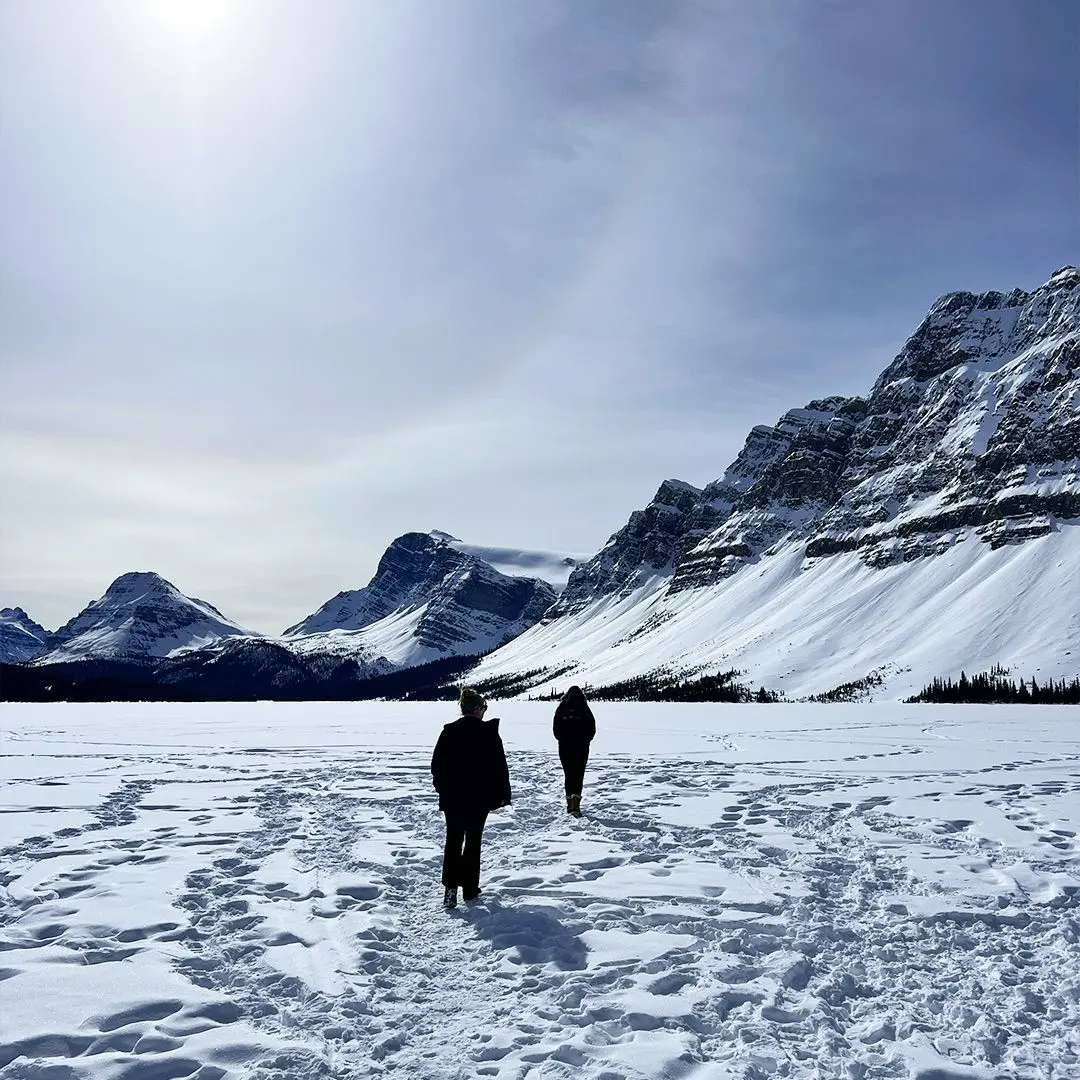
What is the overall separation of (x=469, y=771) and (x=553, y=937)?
2.30m

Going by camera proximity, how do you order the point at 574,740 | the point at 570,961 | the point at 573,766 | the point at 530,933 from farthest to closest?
1. the point at 574,740
2. the point at 573,766
3. the point at 530,933
4. the point at 570,961

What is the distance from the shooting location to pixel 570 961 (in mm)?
7395

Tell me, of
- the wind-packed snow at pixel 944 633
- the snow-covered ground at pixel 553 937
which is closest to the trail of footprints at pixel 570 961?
the snow-covered ground at pixel 553 937

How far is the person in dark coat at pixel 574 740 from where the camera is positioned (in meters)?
14.6

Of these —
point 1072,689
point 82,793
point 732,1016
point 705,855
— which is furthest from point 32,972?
point 1072,689

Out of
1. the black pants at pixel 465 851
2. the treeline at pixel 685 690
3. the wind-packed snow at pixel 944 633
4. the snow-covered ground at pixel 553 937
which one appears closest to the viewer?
the snow-covered ground at pixel 553 937

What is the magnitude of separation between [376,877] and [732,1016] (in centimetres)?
560

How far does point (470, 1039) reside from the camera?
5805mm

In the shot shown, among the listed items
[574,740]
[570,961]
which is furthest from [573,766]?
[570,961]

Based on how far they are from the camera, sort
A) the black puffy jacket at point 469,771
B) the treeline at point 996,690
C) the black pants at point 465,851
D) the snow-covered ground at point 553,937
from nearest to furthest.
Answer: the snow-covered ground at point 553,937 → the black pants at point 465,851 → the black puffy jacket at point 469,771 → the treeline at point 996,690

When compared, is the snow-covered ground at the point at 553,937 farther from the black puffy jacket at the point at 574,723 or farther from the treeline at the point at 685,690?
the treeline at the point at 685,690

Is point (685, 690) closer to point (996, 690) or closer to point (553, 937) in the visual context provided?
point (996, 690)

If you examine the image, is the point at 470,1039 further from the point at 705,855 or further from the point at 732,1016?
the point at 705,855

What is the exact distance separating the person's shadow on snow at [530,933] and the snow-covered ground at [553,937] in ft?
0.11
